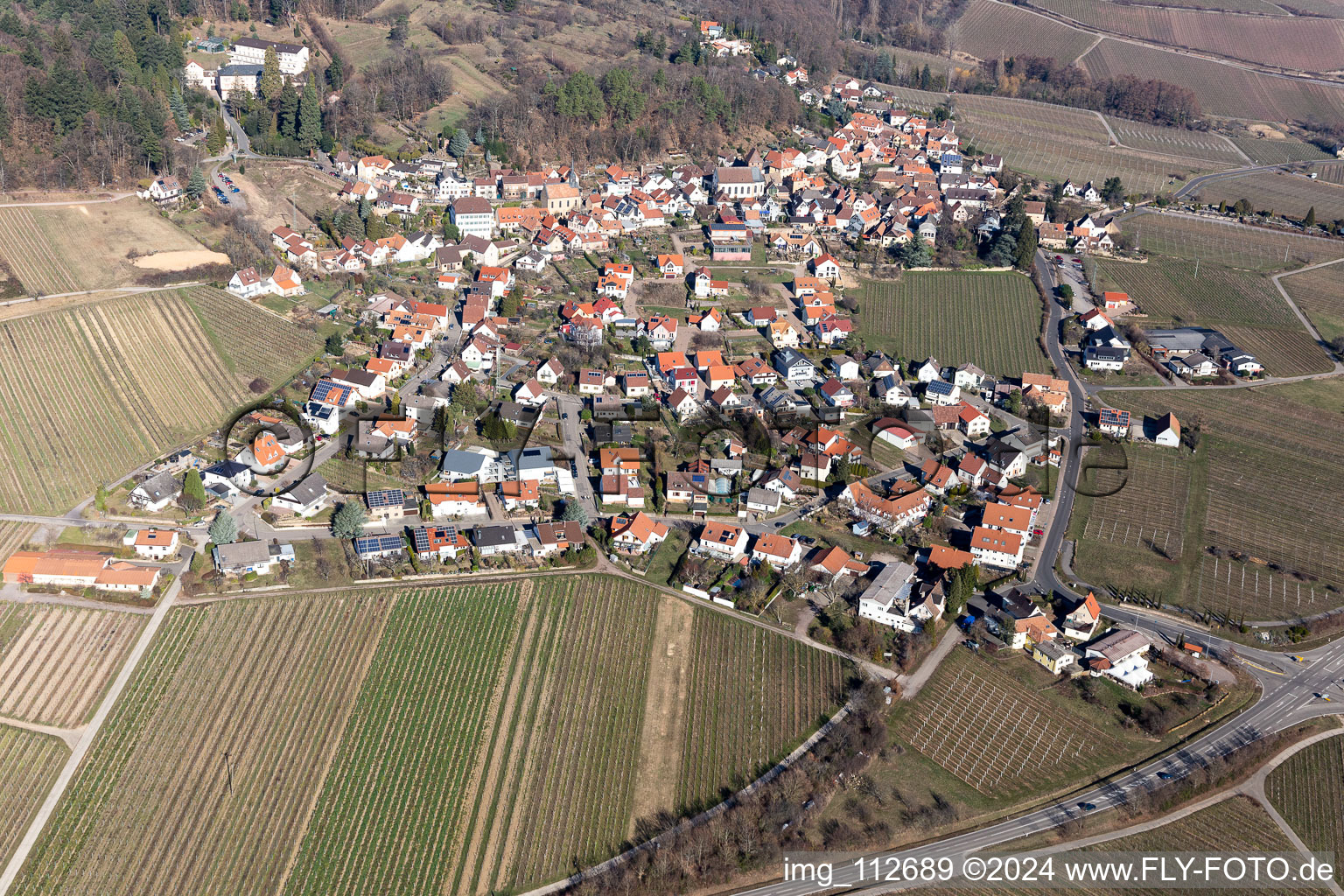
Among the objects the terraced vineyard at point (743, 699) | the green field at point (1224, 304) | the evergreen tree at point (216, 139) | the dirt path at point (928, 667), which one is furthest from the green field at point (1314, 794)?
the evergreen tree at point (216, 139)

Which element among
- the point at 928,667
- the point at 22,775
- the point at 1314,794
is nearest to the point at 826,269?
the point at 928,667

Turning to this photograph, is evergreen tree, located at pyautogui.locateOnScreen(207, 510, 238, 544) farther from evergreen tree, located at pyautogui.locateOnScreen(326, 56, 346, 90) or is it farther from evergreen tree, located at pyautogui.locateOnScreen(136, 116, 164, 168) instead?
evergreen tree, located at pyautogui.locateOnScreen(326, 56, 346, 90)

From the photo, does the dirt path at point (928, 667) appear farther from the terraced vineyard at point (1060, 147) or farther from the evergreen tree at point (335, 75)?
the evergreen tree at point (335, 75)

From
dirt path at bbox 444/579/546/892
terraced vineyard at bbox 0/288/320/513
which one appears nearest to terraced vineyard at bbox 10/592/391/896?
dirt path at bbox 444/579/546/892

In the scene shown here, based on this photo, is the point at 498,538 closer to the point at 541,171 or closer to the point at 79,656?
the point at 79,656

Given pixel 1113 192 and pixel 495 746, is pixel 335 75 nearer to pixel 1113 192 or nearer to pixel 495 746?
pixel 1113 192
